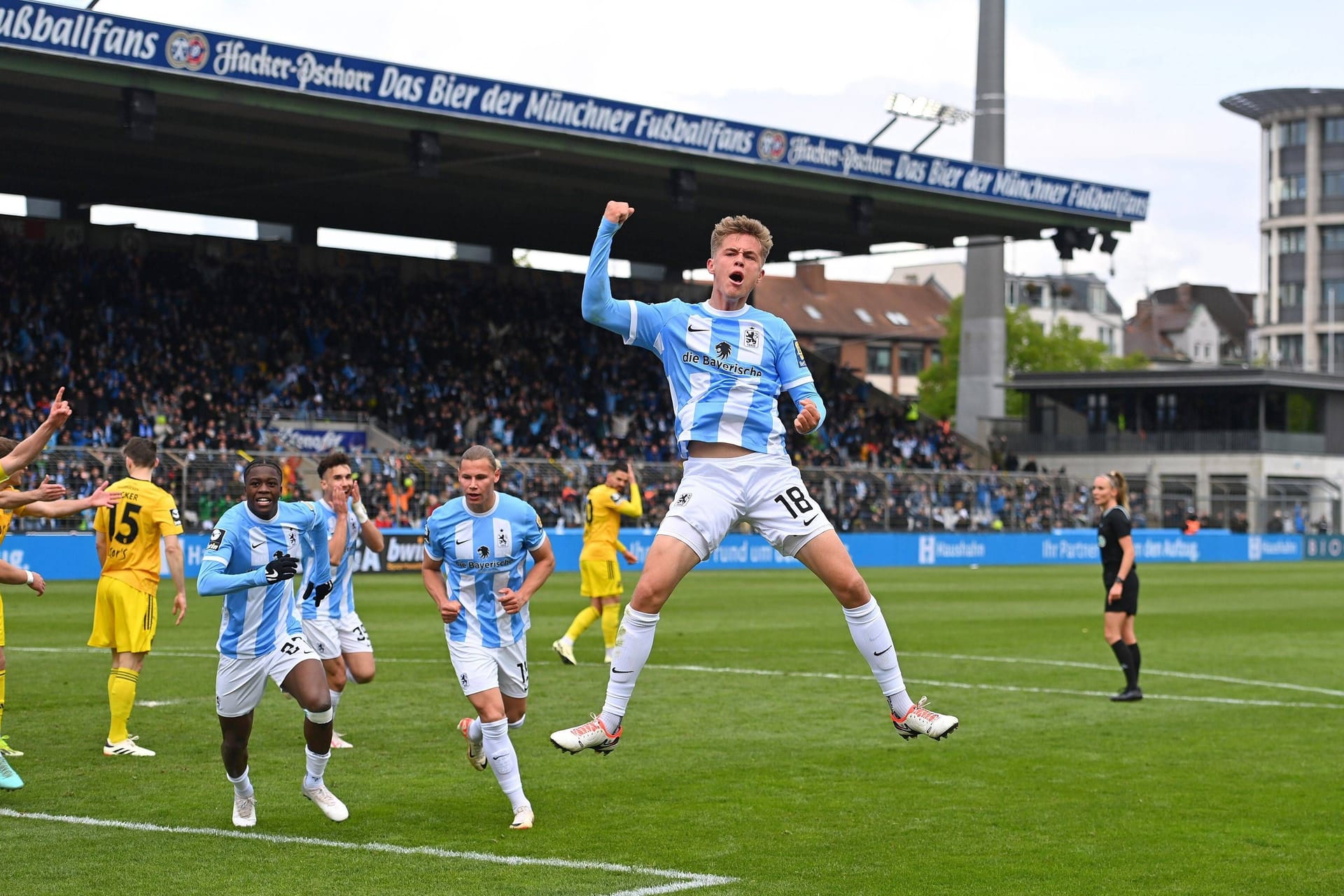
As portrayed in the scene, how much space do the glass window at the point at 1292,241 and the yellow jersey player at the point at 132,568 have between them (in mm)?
102773

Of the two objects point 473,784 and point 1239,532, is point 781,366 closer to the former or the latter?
point 473,784

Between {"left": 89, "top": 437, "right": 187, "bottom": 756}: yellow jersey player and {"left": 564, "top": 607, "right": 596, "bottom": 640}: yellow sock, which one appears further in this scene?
{"left": 564, "top": 607, "right": 596, "bottom": 640}: yellow sock

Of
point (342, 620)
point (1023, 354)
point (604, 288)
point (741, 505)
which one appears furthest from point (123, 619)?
point (1023, 354)

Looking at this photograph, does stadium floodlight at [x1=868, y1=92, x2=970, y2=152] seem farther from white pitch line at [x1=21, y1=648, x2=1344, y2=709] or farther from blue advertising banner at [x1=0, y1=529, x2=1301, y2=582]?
white pitch line at [x1=21, y1=648, x2=1344, y2=709]

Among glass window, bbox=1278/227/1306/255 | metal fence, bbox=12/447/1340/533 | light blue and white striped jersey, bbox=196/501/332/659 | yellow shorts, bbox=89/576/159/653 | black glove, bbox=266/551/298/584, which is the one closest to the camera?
black glove, bbox=266/551/298/584

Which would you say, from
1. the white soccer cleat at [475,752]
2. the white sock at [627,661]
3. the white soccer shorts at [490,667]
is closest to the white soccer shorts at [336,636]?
the white soccer cleat at [475,752]

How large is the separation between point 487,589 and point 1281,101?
3988 inches

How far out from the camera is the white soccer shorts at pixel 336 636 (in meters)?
12.4

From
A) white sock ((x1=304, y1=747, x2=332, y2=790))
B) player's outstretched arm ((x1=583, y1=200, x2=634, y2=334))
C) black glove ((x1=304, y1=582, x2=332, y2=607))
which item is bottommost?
white sock ((x1=304, y1=747, x2=332, y2=790))

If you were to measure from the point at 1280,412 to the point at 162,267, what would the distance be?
47943mm

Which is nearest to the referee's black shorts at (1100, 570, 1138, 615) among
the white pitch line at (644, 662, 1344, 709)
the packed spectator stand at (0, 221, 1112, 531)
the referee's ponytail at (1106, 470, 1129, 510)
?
the referee's ponytail at (1106, 470, 1129, 510)

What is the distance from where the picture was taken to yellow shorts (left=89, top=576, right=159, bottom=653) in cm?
1266

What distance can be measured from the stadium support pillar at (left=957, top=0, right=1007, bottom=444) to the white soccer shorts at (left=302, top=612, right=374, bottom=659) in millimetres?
43582

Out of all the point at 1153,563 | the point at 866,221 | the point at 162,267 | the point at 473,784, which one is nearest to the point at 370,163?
the point at 162,267
